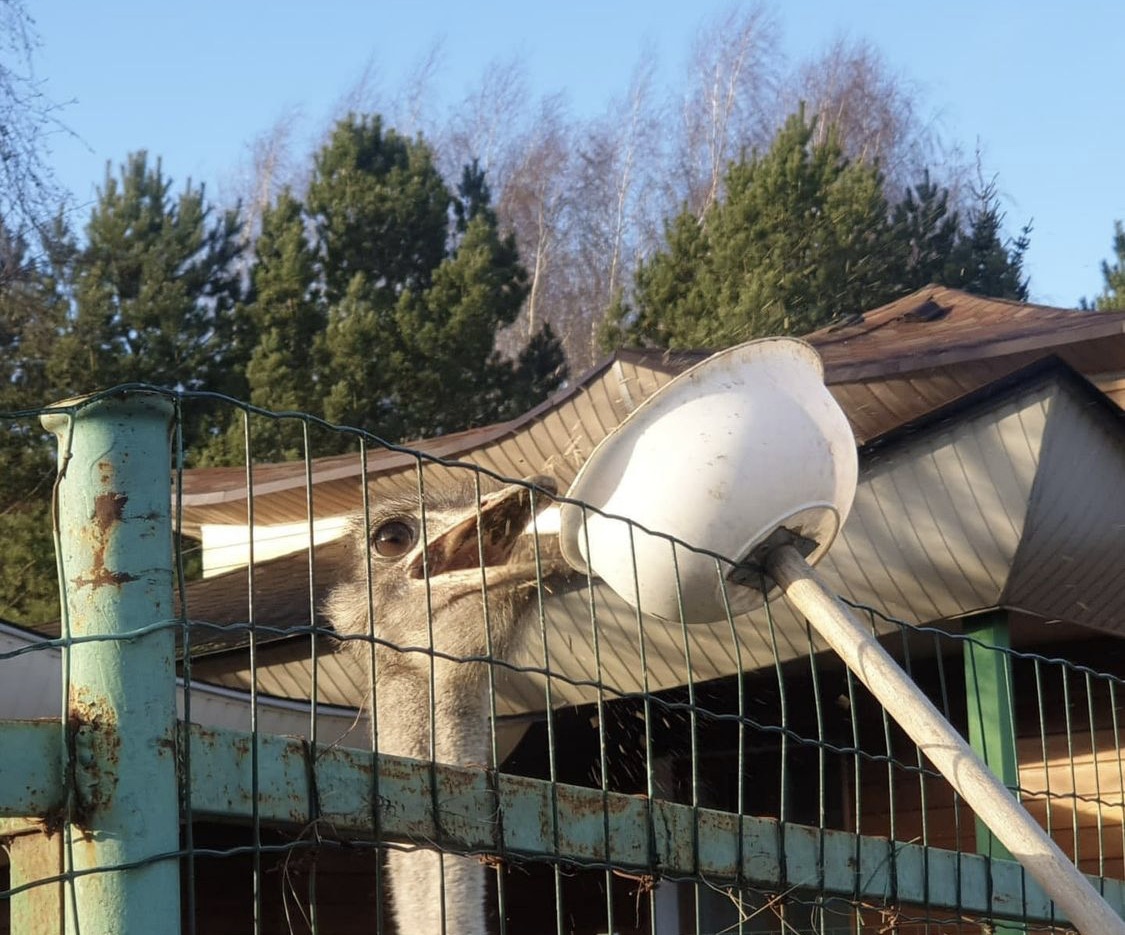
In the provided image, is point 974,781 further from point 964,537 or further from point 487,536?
point 964,537

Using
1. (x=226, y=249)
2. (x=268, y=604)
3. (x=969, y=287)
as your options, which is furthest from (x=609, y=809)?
(x=969, y=287)

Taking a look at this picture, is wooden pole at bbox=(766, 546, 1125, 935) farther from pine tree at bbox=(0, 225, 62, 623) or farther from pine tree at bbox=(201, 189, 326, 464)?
pine tree at bbox=(201, 189, 326, 464)

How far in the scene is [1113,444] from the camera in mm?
6215

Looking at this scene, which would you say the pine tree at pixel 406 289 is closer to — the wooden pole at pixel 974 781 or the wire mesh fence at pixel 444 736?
the wire mesh fence at pixel 444 736

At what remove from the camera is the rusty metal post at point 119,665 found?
5.60 feet

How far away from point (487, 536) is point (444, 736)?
2.84 feet

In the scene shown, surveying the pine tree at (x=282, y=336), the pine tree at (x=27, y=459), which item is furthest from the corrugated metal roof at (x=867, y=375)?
the pine tree at (x=282, y=336)

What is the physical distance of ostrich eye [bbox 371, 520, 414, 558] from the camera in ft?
14.0

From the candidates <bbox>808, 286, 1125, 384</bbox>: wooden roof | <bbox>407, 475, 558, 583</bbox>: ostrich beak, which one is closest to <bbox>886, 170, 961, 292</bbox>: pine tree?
<bbox>808, 286, 1125, 384</bbox>: wooden roof

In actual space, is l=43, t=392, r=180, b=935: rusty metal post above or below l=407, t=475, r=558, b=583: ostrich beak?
below

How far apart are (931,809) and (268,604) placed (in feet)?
10.8

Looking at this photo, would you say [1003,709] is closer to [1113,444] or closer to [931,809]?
[1113,444]

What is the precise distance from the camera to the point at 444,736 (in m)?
4.55

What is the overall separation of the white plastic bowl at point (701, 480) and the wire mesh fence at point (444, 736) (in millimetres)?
132
